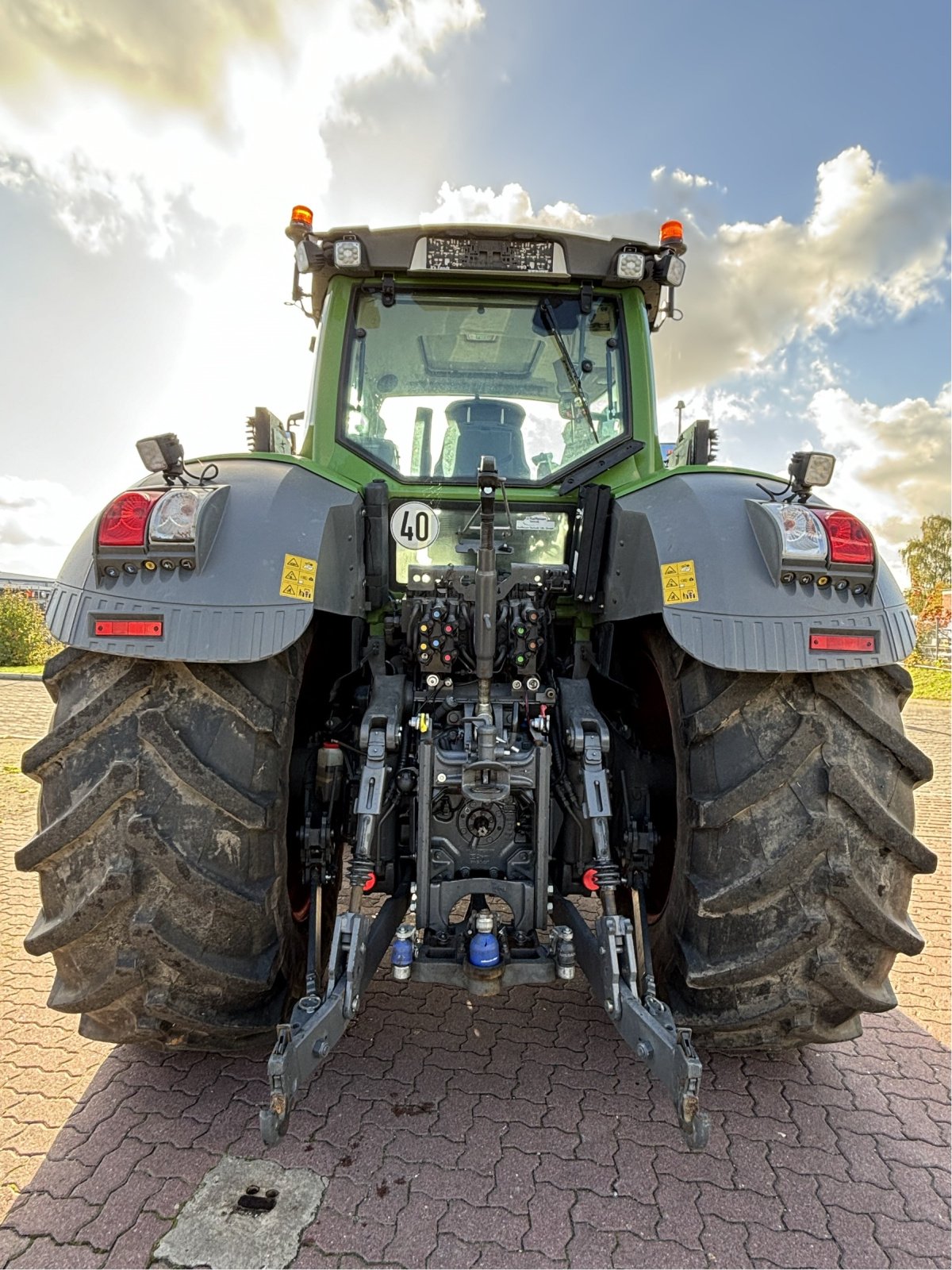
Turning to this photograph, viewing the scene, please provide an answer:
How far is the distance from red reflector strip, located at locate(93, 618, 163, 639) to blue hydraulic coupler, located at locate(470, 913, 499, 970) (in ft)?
3.97

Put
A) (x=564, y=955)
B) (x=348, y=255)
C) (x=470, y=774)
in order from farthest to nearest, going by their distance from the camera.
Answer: (x=348, y=255)
(x=470, y=774)
(x=564, y=955)

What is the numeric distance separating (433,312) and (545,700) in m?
1.70

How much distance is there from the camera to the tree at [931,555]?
110 feet

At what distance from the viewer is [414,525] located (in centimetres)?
242

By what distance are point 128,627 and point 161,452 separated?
21.1 inches

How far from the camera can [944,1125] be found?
2.31m

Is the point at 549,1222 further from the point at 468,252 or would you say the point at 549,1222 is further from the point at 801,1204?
the point at 468,252

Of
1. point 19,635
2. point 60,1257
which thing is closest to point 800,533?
point 60,1257

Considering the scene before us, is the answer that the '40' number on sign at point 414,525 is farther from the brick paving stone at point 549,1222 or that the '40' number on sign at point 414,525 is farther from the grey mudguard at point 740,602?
the brick paving stone at point 549,1222

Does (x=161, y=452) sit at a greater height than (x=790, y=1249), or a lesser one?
greater

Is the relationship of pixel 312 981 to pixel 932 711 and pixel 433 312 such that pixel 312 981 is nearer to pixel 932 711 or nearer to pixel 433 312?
pixel 433 312

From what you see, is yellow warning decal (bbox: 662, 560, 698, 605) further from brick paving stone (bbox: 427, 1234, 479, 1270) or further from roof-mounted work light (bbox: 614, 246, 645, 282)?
brick paving stone (bbox: 427, 1234, 479, 1270)

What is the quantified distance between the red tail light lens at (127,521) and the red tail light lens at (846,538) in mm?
1855

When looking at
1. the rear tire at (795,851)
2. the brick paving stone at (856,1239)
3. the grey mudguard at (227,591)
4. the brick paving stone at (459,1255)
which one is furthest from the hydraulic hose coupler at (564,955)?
the grey mudguard at (227,591)
